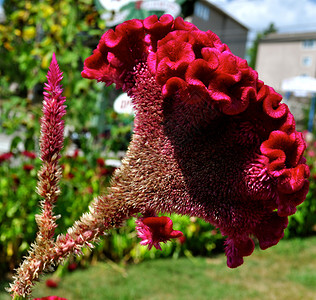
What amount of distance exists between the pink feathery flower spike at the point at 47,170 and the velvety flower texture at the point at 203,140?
0.12 m

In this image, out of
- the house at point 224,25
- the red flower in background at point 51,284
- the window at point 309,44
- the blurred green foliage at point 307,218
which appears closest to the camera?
the red flower in background at point 51,284

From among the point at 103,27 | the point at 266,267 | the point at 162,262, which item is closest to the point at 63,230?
the point at 162,262

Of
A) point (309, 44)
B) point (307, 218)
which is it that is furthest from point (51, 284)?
point (309, 44)

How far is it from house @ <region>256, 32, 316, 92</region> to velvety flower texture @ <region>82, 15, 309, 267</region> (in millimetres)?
35470

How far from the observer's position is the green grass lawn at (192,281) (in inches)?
158

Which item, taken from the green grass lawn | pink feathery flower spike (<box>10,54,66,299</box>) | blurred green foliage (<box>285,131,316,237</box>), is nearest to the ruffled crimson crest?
pink feathery flower spike (<box>10,54,66,299</box>)

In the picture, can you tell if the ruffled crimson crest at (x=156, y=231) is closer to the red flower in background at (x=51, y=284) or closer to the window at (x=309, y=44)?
the red flower in background at (x=51, y=284)

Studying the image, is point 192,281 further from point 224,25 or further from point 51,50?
point 224,25

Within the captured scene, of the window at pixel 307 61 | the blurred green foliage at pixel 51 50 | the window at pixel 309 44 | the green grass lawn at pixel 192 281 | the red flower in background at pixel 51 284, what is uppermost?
the blurred green foliage at pixel 51 50

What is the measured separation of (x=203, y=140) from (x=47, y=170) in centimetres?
29

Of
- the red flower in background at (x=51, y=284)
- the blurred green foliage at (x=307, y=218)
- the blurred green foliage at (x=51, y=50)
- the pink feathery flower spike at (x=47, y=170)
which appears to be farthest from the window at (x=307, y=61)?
the pink feathery flower spike at (x=47, y=170)

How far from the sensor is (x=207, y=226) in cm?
559

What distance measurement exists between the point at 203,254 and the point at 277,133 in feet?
16.6

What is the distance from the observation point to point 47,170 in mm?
728
